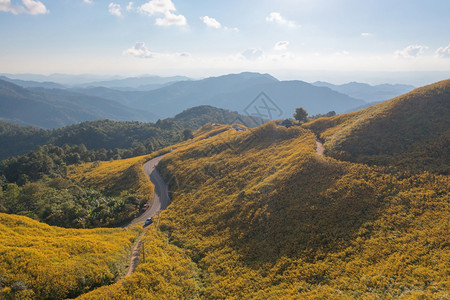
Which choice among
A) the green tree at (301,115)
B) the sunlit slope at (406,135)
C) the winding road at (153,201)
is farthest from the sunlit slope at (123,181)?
the green tree at (301,115)

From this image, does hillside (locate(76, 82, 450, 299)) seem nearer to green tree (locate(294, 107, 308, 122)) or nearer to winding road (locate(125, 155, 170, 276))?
winding road (locate(125, 155, 170, 276))

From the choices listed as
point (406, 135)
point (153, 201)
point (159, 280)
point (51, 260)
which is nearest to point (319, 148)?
point (406, 135)

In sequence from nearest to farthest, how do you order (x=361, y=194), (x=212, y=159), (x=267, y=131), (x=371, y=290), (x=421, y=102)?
(x=371, y=290), (x=361, y=194), (x=421, y=102), (x=212, y=159), (x=267, y=131)

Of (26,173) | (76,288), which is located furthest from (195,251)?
(26,173)

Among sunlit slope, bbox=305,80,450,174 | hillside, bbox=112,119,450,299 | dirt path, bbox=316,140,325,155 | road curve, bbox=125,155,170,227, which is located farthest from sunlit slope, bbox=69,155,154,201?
sunlit slope, bbox=305,80,450,174

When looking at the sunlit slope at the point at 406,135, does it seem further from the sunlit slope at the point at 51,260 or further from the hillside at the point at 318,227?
the sunlit slope at the point at 51,260

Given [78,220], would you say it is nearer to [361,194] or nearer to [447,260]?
[361,194]
